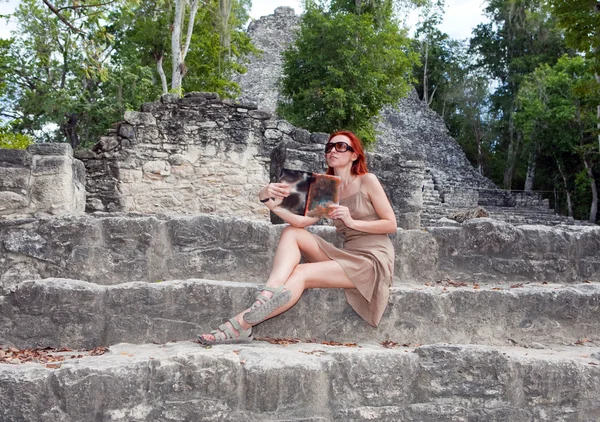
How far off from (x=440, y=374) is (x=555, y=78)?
951 inches

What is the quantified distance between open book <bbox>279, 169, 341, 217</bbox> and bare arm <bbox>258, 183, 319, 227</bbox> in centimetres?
3

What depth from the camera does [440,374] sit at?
283 cm

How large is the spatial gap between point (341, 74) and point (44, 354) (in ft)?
50.9

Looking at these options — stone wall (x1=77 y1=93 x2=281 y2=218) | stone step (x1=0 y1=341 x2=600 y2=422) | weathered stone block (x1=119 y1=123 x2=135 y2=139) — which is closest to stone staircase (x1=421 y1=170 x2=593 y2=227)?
stone wall (x1=77 y1=93 x2=281 y2=218)

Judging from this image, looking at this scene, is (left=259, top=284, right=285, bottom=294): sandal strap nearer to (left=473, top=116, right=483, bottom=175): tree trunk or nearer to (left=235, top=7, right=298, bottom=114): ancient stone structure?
(left=235, top=7, right=298, bottom=114): ancient stone structure

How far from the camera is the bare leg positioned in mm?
3131

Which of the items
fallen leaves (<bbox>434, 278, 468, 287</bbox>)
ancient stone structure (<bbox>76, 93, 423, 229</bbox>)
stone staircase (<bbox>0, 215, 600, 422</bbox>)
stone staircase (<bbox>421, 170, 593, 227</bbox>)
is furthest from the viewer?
stone staircase (<bbox>421, 170, 593, 227</bbox>)

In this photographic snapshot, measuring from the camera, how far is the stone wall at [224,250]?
11.5 feet

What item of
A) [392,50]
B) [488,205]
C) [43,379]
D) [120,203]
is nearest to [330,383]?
[43,379]

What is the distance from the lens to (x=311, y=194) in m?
3.38

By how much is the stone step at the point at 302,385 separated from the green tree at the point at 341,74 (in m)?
14.5

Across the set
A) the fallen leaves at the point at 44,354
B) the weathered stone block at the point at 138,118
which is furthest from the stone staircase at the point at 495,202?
the fallen leaves at the point at 44,354

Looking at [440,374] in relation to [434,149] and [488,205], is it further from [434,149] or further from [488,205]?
[434,149]

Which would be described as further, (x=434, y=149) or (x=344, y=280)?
(x=434, y=149)
